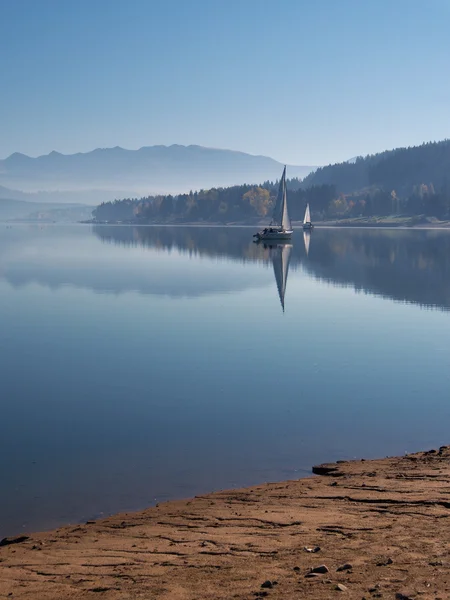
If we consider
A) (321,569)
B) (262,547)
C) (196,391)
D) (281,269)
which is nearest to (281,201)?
(281,269)

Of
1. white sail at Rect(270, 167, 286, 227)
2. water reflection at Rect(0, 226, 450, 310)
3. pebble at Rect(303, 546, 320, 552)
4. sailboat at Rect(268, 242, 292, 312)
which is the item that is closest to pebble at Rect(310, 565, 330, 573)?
pebble at Rect(303, 546, 320, 552)

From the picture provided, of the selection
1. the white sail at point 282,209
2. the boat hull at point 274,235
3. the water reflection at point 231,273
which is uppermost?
the white sail at point 282,209

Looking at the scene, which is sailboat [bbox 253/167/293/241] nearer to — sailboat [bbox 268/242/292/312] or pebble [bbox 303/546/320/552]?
sailboat [bbox 268/242/292/312]

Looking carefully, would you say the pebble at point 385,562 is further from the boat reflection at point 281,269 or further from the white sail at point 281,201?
the white sail at point 281,201

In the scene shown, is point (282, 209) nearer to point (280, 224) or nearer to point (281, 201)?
point (281, 201)

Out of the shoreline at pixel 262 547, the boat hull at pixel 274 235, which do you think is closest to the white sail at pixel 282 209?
the boat hull at pixel 274 235

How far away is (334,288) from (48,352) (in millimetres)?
29492

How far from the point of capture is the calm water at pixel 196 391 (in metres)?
15.5

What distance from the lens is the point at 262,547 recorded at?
10.5m

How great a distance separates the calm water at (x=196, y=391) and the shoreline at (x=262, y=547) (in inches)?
58.0

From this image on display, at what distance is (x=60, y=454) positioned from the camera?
656 inches

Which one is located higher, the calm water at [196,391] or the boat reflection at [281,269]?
the boat reflection at [281,269]

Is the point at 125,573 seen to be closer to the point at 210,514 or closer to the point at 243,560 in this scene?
the point at 243,560

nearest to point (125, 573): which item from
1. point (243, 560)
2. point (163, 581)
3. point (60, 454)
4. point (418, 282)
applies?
point (163, 581)
